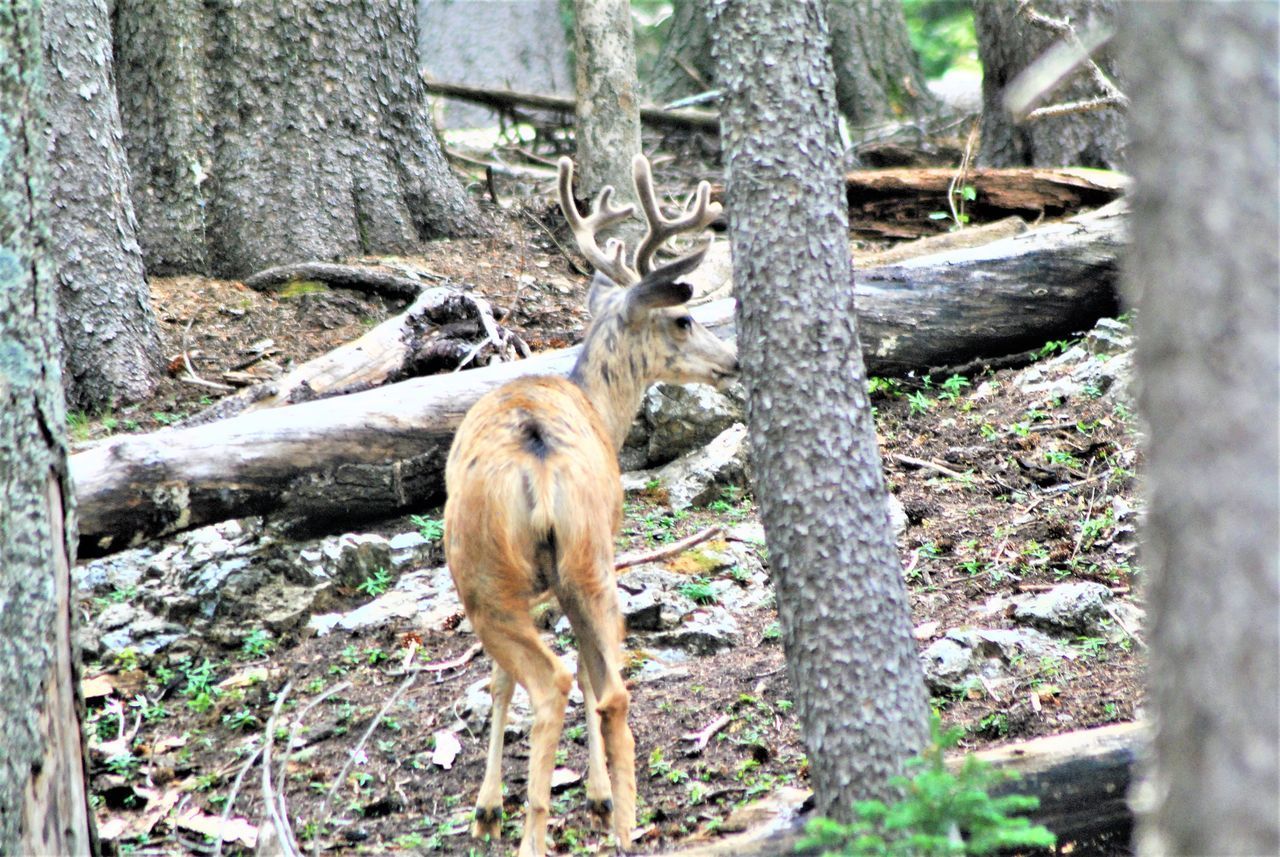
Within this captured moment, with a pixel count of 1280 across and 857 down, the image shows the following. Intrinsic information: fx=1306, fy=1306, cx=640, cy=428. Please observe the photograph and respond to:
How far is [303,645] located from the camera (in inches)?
276

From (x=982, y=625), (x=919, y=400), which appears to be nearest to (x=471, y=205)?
(x=919, y=400)

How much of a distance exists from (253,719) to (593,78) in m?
6.82

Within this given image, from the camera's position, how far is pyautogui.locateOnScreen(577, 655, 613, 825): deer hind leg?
18.0 ft

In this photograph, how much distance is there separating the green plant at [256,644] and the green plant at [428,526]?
1106mm

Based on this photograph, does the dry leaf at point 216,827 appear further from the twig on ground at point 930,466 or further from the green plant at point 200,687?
the twig on ground at point 930,466

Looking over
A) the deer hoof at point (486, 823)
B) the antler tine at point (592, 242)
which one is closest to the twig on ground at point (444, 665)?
the deer hoof at point (486, 823)

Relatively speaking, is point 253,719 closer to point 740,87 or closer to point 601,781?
point 601,781

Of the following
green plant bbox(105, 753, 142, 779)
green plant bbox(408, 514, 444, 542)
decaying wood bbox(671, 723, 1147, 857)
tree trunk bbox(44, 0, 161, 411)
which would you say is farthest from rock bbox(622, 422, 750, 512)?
decaying wood bbox(671, 723, 1147, 857)

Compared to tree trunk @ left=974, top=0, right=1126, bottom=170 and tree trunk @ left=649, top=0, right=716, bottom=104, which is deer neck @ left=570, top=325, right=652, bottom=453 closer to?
tree trunk @ left=974, top=0, right=1126, bottom=170

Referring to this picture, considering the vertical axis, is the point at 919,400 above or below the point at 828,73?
below

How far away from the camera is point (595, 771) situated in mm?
5531

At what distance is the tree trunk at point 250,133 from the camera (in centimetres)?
1039

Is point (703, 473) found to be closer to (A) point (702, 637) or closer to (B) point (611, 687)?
(A) point (702, 637)

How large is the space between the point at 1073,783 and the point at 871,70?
43.1ft
